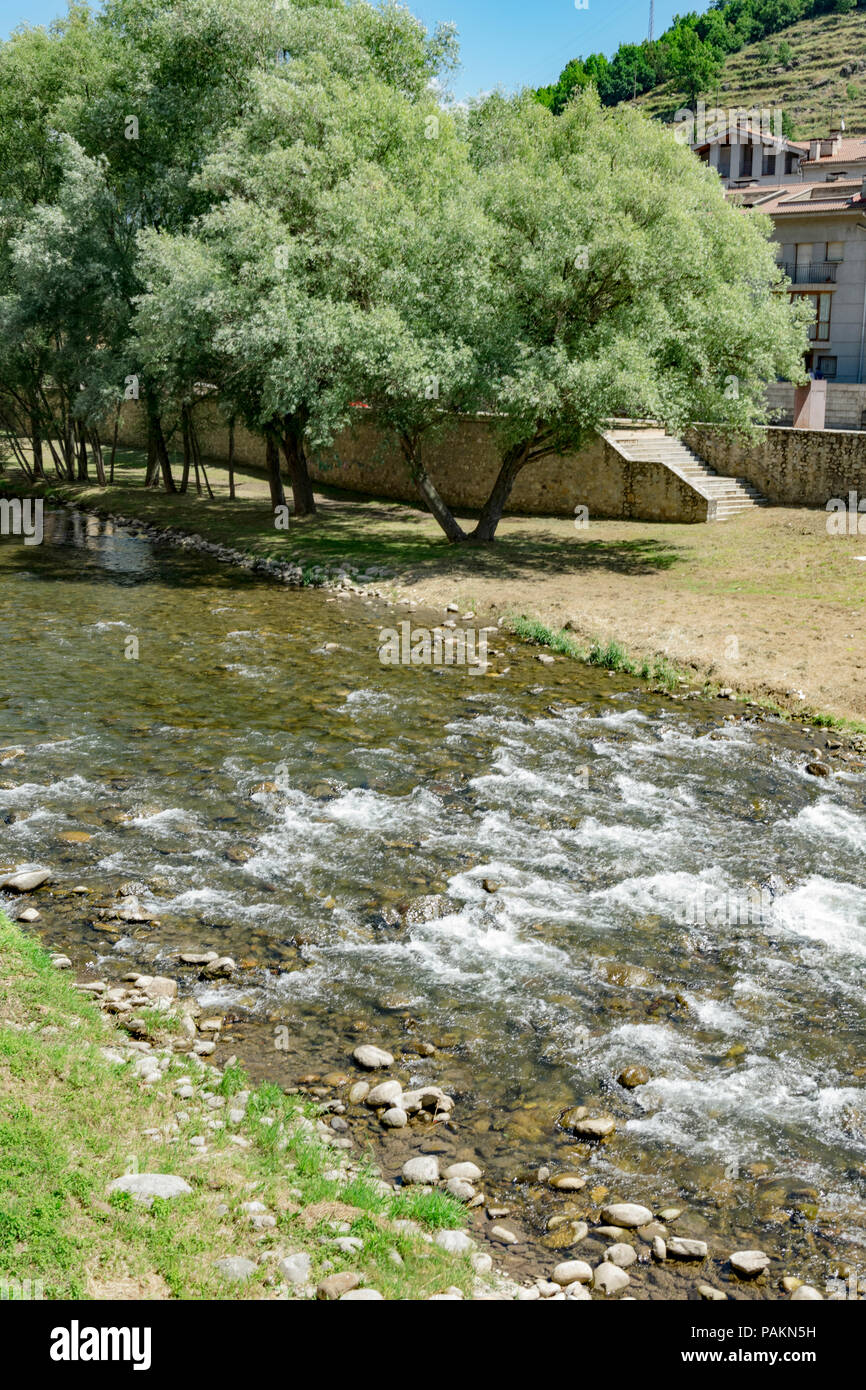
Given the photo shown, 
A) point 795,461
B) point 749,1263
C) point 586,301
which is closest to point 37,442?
point 586,301

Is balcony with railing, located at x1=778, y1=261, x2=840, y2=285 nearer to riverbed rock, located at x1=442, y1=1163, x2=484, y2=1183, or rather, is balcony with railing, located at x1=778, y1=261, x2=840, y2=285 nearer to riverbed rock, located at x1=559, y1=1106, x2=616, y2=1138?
riverbed rock, located at x1=559, y1=1106, x2=616, y2=1138

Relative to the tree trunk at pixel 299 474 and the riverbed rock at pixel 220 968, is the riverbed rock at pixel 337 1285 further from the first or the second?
the tree trunk at pixel 299 474

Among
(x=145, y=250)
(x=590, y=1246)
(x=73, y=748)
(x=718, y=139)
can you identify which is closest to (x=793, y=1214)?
(x=590, y=1246)

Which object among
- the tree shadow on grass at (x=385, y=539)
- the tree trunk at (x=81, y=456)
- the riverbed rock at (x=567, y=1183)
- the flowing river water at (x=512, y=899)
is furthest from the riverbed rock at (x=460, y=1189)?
the tree trunk at (x=81, y=456)

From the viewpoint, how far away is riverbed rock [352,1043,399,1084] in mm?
9266

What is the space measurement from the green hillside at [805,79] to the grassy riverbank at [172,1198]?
450ft

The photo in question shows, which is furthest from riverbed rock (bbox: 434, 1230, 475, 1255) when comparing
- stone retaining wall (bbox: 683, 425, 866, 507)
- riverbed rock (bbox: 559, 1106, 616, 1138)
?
stone retaining wall (bbox: 683, 425, 866, 507)

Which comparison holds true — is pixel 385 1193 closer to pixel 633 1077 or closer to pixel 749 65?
pixel 633 1077

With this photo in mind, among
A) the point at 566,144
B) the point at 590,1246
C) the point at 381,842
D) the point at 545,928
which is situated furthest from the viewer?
the point at 566,144

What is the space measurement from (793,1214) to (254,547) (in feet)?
89.0

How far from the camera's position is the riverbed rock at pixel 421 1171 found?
7859mm

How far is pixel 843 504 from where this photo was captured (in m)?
31.3

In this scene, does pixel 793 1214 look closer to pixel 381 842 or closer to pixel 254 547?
pixel 381 842
